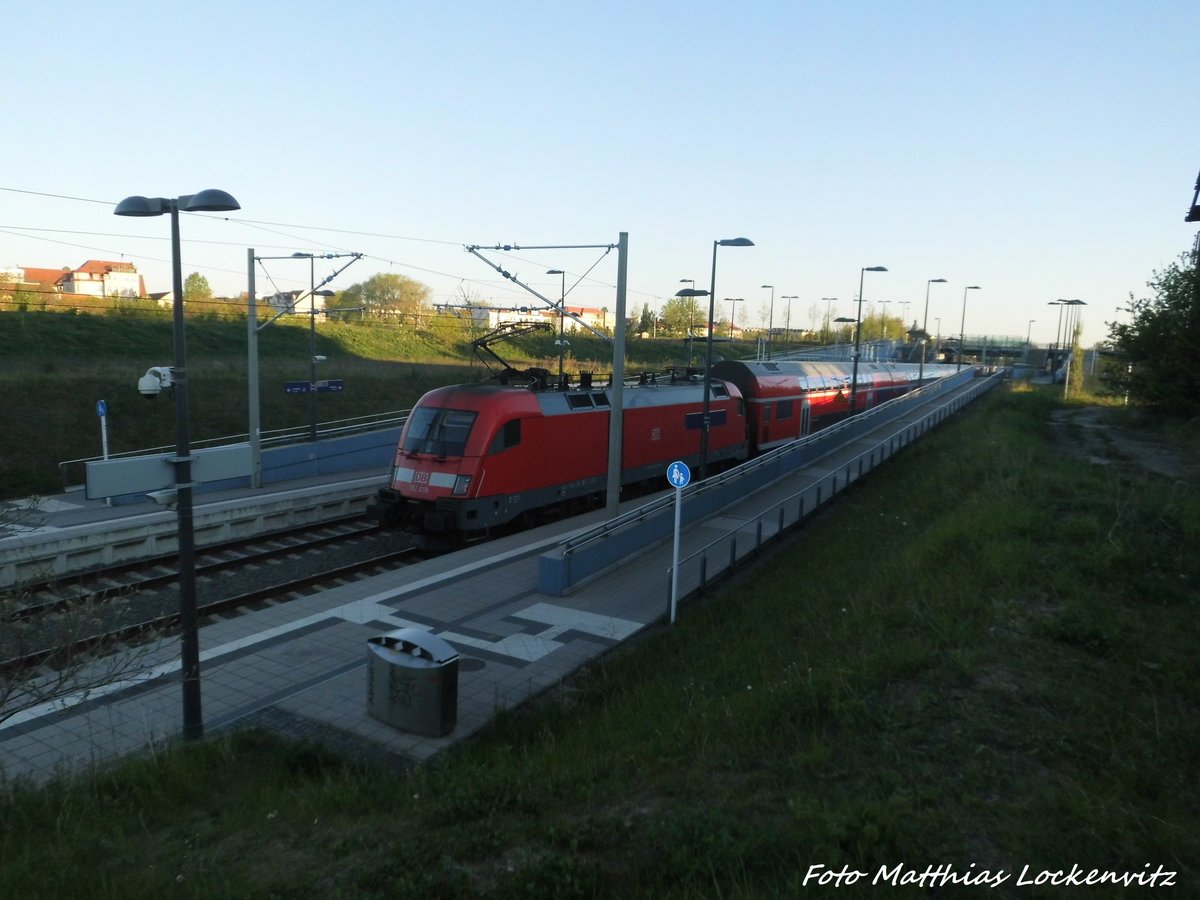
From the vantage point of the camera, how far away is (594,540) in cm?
1375

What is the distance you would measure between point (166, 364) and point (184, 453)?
30.0 meters

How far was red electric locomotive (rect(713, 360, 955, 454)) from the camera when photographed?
2730 cm

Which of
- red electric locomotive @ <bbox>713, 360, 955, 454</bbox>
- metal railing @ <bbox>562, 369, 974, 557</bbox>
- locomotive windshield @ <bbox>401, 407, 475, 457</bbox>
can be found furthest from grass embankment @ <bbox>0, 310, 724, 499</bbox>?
metal railing @ <bbox>562, 369, 974, 557</bbox>

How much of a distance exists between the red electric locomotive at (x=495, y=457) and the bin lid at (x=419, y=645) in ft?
21.1

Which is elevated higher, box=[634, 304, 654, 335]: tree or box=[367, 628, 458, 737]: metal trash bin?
box=[634, 304, 654, 335]: tree

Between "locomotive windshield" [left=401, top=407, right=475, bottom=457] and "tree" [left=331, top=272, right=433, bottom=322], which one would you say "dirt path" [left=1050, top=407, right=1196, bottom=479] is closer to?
"locomotive windshield" [left=401, top=407, right=475, bottom=457]

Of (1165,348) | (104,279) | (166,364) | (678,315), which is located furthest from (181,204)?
(104,279)

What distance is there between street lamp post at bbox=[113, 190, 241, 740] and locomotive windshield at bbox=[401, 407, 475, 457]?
7.46 meters

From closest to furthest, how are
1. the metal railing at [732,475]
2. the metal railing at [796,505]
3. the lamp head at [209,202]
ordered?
the lamp head at [209,202] < the metal railing at [732,475] < the metal railing at [796,505]

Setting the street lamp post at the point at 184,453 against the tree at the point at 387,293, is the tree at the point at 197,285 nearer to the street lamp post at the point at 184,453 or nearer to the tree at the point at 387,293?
the tree at the point at 387,293

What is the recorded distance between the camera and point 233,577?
14094 mm

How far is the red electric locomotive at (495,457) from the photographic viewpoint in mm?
15164

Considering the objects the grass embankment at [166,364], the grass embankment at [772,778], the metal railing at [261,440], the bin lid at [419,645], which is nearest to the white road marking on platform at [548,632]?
the grass embankment at [772,778]

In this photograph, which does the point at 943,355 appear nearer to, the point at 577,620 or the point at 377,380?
the point at 377,380
